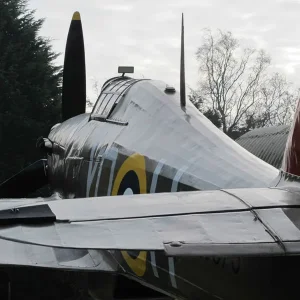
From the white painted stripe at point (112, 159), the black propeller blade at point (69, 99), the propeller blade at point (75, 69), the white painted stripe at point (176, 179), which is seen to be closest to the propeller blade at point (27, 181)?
the black propeller blade at point (69, 99)

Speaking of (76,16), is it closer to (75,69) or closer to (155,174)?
(75,69)

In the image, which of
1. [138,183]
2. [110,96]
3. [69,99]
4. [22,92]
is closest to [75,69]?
[69,99]

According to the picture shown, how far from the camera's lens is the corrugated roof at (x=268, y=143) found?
15381mm

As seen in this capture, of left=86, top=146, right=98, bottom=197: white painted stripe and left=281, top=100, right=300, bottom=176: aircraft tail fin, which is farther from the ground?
left=281, top=100, right=300, bottom=176: aircraft tail fin

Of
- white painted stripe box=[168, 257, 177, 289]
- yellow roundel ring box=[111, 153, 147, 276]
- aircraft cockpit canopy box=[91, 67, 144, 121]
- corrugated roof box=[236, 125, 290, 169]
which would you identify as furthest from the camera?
corrugated roof box=[236, 125, 290, 169]

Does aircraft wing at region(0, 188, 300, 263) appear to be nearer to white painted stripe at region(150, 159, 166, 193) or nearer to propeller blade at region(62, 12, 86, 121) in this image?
white painted stripe at region(150, 159, 166, 193)

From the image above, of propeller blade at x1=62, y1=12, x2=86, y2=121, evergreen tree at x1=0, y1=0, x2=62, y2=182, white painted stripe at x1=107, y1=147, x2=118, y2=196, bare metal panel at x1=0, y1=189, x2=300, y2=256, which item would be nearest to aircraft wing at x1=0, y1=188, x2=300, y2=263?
bare metal panel at x1=0, y1=189, x2=300, y2=256

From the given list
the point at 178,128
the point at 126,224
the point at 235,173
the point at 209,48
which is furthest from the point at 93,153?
the point at 209,48

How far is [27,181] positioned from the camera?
10156 millimetres

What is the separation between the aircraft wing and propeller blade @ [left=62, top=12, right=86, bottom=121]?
7824mm

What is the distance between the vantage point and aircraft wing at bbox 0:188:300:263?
6.83ft

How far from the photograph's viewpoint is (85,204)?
2537mm

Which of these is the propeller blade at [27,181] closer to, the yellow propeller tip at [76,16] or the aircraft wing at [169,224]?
the yellow propeller tip at [76,16]

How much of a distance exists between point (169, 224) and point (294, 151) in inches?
35.2
